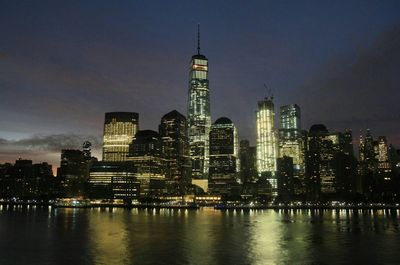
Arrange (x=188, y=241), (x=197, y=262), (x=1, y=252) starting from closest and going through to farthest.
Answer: (x=197, y=262), (x=1, y=252), (x=188, y=241)

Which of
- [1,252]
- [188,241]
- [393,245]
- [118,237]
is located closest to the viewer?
[1,252]

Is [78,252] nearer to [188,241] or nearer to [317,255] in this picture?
[188,241]

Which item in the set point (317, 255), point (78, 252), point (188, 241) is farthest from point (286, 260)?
point (78, 252)

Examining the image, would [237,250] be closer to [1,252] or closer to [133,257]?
[133,257]

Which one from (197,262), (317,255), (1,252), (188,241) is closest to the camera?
(197,262)

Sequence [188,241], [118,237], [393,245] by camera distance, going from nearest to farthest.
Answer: [393,245]
[188,241]
[118,237]

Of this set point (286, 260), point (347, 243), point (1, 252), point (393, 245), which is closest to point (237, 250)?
point (286, 260)

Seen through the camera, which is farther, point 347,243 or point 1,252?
point 347,243

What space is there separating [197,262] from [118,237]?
31.3 m

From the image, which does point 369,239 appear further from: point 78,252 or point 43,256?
point 43,256

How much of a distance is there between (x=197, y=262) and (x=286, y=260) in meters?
11.1

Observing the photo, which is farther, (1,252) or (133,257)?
(1,252)

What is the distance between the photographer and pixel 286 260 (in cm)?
5256

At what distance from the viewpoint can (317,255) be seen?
187ft
